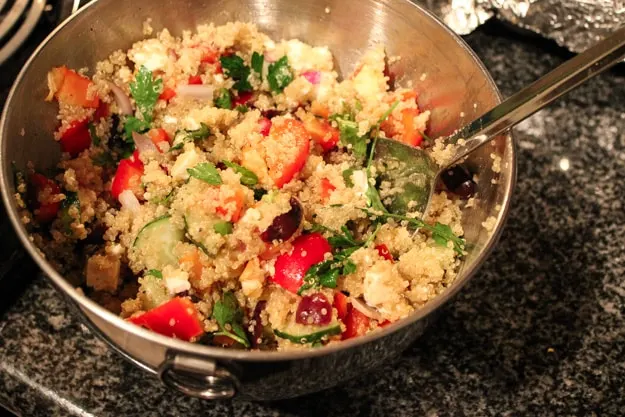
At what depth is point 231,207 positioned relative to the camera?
2.72 ft

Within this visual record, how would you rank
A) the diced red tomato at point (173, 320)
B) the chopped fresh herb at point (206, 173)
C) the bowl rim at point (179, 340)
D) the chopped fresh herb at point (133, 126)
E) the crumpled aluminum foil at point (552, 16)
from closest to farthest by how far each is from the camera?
1. the bowl rim at point (179, 340)
2. the diced red tomato at point (173, 320)
3. the chopped fresh herb at point (206, 173)
4. the chopped fresh herb at point (133, 126)
5. the crumpled aluminum foil at point (552, 16)

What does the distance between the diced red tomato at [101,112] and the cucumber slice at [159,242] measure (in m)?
0.22

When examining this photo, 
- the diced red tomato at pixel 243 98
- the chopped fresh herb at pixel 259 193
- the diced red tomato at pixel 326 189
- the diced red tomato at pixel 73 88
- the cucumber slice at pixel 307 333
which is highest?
the diced red tomato at pixel 73 88

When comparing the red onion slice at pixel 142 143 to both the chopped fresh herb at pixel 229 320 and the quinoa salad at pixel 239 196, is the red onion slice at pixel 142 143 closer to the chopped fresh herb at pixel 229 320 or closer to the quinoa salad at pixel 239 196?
the quinoa salad at pixel 239 196

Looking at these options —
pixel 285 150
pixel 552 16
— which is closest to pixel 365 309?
pixel 285 150

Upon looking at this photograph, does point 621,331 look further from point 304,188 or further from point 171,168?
point 171,168

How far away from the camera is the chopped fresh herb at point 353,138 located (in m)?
0.96

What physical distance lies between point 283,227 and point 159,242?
0.52 ft

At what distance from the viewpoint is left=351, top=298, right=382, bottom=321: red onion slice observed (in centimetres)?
81

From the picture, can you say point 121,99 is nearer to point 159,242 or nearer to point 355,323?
point 159,242

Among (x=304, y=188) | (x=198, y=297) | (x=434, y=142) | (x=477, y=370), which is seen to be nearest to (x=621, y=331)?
(x=477, y=370)

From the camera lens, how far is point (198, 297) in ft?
2.65

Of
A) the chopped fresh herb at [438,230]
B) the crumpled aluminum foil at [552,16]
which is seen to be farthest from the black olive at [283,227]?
the crumpled aluminum foil at [552,16]

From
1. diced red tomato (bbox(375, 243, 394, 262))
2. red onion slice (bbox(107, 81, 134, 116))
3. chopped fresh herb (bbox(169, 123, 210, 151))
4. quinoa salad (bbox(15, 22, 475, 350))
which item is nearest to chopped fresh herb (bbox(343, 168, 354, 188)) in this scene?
quinoa salad (bbox(15, 22, 475, 350))
